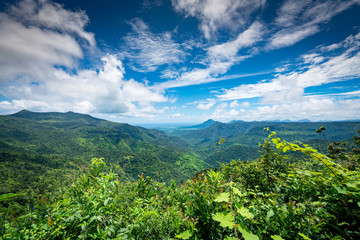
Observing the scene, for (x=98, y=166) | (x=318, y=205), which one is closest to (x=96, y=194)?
(x=98, y=166)

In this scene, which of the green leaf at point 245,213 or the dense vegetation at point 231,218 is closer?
the green leaf at point 245,213

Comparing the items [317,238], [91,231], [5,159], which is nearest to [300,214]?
[317,238]

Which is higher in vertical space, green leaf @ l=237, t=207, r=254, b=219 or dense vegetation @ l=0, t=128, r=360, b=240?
green leaf @ l=237, t=207, r=254, b=219

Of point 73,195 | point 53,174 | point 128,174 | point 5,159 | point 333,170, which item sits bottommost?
point 128,174

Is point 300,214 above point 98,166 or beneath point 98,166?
beneath

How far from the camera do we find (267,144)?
6.88 m

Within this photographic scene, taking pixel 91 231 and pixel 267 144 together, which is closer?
pixel 91 231

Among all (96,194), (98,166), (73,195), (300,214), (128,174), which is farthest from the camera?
(128,174)

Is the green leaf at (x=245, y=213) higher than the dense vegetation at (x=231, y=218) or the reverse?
higher

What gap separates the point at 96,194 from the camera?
3.06 metres

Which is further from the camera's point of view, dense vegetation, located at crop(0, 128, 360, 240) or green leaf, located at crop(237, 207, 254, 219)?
dense vegetation, located at crop(0, 128, 360, 240)

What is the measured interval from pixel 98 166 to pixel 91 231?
72.4 inches

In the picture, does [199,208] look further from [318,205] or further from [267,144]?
[267,144]

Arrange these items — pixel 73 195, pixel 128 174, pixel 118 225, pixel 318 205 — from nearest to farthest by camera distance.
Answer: pixel 318 205
pixel 118 225
pixel 73 195
pixel 128 174
